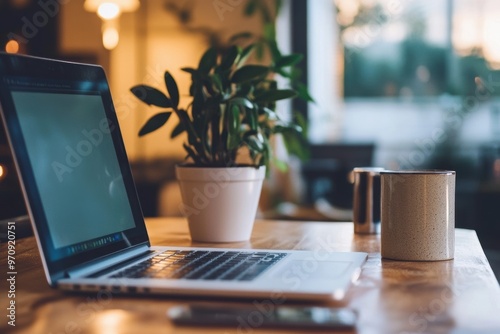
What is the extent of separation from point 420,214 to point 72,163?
0.51 meters

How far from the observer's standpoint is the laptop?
78cm

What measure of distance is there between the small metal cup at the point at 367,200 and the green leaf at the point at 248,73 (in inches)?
11.4

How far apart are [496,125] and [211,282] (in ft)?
13.9

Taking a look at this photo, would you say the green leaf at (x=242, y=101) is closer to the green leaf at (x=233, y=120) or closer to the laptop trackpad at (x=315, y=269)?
the green leaf at (x=233, y=120)

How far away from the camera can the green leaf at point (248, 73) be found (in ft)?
4.00

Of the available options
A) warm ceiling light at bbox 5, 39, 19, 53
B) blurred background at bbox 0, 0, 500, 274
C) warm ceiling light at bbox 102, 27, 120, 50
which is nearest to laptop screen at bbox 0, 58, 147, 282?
blurred background at bbox 0, 0, 500, 274

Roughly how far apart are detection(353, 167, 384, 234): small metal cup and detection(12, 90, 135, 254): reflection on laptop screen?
498mm

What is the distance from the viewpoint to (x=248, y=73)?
1.23 metres

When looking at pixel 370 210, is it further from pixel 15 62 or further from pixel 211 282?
pixel 15 62

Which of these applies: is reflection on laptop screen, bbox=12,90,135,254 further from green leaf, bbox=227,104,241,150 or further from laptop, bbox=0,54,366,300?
green leaf, bbox=227,104,241,150

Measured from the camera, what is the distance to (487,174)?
14.8ft

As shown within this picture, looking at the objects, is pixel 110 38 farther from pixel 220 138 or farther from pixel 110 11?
pixel 220 138

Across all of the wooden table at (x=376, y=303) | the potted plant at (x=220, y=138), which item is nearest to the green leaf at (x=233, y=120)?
the potted plant at (x=220, y=138)

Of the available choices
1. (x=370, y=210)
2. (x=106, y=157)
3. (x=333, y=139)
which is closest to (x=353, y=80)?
(x=333, y=139)
